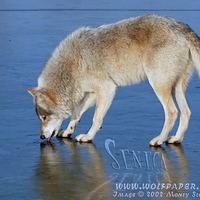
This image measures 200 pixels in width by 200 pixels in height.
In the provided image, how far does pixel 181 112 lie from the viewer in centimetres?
744

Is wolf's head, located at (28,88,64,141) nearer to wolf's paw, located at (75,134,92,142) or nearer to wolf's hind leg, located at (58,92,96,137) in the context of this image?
wolf's hind leg, located at (58,92,96,137)

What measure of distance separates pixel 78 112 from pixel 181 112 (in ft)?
5.04

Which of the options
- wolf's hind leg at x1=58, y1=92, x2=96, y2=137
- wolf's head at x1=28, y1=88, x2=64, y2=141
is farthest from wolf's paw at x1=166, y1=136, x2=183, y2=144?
wolf's head at x1=28, y1=88, x2=64, y2=141

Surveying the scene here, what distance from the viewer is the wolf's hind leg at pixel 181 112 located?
7133 millimetres

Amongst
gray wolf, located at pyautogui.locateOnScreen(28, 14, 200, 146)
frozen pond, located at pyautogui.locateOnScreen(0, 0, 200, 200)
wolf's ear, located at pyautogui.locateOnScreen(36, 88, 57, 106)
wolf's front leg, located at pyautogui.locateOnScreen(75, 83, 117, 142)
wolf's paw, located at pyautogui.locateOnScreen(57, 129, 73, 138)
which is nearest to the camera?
frozen pond, located at pyautogui.locateOnScreen(0, 0, 200, 200)

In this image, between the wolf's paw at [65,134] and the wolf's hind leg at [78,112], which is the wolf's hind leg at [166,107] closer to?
the wolf's hind leg at [78,112]

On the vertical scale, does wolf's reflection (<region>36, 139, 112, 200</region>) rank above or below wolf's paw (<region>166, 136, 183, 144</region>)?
above

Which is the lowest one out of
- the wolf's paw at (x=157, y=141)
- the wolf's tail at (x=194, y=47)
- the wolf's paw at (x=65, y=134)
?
the wolf's paw at (x=65, y=134)

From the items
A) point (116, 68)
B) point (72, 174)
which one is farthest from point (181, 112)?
point (72, 174)

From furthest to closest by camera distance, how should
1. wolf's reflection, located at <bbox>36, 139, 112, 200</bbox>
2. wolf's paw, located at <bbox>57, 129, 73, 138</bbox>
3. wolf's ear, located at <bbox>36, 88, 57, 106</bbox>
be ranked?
wolf's paw, located at <bbox>57, 129, 73, 138</bbox>, wolf's ear, located at <bbox>36, 88, 57, 106</bbox>, wolf's reflection, located at <bbox>36, 139, 112, 200</bbox>

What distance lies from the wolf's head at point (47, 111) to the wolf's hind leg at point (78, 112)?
0.50ft

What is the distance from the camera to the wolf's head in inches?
289

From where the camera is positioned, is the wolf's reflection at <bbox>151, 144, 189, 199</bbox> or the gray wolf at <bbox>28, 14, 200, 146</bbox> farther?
the gray wolf at <bbox>28, 14, 200, 146</bbox>

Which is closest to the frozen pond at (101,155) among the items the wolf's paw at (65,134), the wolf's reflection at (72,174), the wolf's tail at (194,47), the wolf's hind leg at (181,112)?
the wolf's reflection at (72,174)
